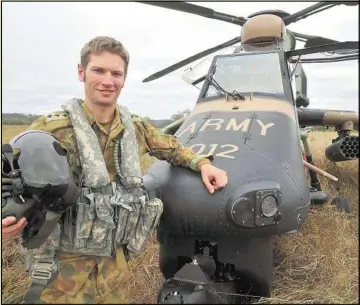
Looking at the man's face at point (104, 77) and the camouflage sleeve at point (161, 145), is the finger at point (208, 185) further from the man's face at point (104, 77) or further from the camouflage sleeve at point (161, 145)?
the man's face at point (104, 77)

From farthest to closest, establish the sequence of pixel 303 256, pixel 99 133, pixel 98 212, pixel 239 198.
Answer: pixel 303 256 → pixel 99 133 → pixel 239 198 → pixel 98 212

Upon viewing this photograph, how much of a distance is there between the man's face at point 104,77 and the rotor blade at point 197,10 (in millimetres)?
2156

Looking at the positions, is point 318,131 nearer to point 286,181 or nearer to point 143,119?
point 286,181

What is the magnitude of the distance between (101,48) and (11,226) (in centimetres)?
99

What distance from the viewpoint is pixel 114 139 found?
7.80 feet

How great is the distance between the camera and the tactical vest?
214 centimetres

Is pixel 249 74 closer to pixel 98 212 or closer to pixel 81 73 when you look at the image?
pixel 81 73

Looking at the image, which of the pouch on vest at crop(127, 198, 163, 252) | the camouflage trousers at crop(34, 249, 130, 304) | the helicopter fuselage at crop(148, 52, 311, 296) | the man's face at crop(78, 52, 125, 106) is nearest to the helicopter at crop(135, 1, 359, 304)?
the helicopter fuselage at crop(148, 52, 311, 296)

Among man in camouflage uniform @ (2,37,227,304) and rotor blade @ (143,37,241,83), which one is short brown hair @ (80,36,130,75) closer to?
man in camouflage uniform @ (2,37,227,304)

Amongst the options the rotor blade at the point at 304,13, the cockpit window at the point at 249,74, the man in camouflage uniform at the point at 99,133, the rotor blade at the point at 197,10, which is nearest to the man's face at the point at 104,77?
the man in camouflage uniform at the point at 99,133

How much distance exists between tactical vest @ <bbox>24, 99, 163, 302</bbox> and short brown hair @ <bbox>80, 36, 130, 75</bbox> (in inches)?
10.5

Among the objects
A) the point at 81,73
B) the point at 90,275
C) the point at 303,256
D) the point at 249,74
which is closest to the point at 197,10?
the point at 249,74

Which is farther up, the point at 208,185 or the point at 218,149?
the point at 218,149

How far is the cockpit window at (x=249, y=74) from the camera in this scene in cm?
364
